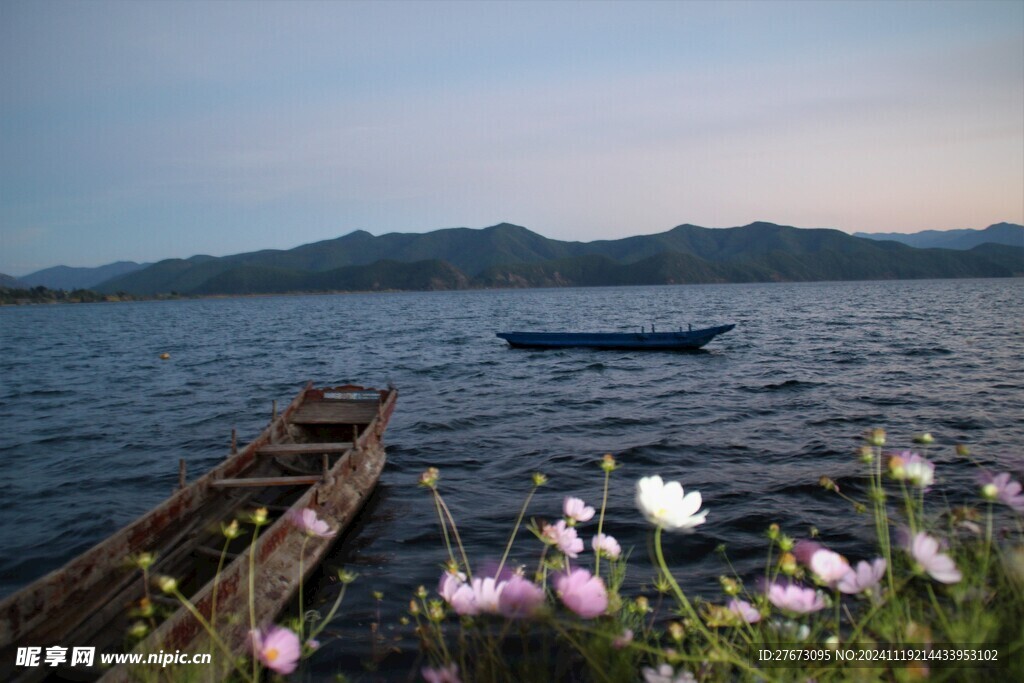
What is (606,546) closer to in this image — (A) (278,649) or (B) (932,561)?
(B) (932,561)

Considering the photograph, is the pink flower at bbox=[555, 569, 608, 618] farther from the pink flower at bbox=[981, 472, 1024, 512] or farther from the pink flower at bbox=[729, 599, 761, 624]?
the pink flower at bbox=[981, 472, 1024, 512]

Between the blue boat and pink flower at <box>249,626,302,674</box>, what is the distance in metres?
33.0

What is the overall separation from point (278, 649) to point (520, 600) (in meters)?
0.90

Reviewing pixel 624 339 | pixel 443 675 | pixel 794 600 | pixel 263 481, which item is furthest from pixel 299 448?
pixel 624 339

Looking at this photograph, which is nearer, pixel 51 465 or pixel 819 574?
pixel 819 574

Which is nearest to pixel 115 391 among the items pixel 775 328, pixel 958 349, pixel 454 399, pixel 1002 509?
pixel 454 399

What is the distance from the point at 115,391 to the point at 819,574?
106 ft

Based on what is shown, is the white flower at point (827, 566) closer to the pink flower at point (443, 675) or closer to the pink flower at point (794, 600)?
the pink flower at point (794, 600)

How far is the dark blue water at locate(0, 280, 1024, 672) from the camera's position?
981cm

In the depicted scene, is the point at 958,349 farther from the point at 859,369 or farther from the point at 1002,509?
the point at 1002,509

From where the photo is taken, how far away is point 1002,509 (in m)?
9.59

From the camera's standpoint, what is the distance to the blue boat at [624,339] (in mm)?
35156

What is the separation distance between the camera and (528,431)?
58.4 ft

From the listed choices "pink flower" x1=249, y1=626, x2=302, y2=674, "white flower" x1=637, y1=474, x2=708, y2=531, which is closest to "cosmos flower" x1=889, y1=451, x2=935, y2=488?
"white flower" x1=637, y1=474, x2=708, y2=531
